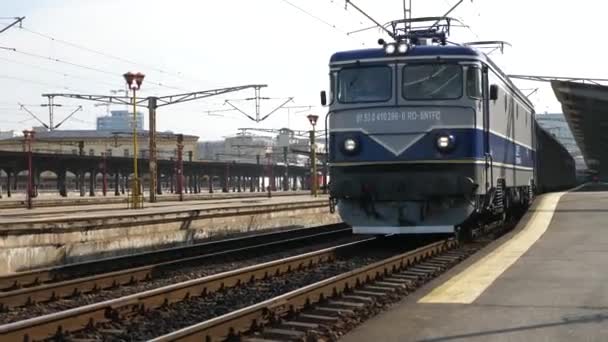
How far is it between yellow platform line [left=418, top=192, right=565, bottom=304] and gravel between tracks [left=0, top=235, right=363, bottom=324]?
4532 millimetres

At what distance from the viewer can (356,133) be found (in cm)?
1527

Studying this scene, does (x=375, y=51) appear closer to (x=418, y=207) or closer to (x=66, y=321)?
(x=418, y=207)

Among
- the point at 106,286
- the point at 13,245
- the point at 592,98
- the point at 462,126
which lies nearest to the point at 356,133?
the point at 462,126

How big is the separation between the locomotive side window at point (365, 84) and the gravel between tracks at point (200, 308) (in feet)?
11.6

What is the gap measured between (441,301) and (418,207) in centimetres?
578

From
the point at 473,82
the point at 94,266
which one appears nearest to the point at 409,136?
the point at 473,82

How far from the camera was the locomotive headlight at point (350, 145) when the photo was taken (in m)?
15.2

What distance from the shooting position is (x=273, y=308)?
8594mm

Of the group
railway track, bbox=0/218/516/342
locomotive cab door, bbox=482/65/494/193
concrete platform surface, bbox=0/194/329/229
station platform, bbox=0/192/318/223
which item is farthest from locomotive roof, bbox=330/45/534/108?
concrete platform surface, bbox=0/194/329/229

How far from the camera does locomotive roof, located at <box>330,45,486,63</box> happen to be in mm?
15088

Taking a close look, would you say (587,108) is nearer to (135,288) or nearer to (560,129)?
(560,129)

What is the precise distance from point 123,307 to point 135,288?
8.62ft

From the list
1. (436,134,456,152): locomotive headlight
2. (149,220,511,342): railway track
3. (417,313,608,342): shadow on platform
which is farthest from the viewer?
(436,134,456,152): locomotive headlight

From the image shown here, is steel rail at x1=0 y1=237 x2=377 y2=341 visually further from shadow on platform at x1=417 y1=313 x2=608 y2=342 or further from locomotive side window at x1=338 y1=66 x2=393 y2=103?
locomotive side window at x1=338 y1=66 x2=393 y2=103
